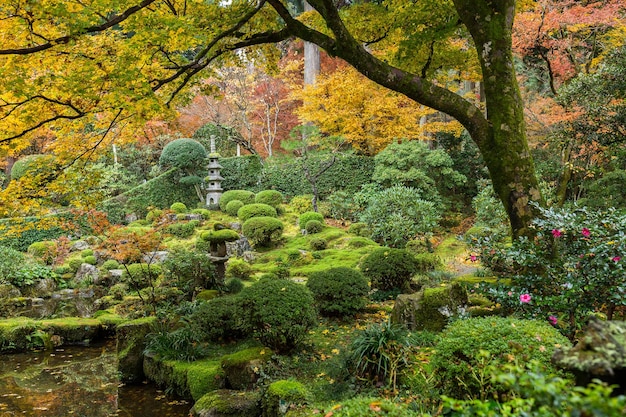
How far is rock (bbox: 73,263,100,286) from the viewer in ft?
37.9

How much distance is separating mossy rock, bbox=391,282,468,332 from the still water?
2.92 m

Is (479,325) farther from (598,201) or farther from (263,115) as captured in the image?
(263,115)

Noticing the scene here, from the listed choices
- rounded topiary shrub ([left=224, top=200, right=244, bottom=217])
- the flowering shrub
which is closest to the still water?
A: the flowering shrub

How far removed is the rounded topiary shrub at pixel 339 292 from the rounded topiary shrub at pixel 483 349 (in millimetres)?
3623

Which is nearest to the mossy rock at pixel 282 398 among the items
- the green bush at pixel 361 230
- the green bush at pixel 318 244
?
the green bush at pixel 318 244

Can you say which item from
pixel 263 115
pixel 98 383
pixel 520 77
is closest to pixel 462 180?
pixel 520 77

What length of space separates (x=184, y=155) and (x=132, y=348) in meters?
13.1

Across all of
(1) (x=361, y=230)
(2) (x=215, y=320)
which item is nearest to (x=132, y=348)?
(2) (x=215, y=320)

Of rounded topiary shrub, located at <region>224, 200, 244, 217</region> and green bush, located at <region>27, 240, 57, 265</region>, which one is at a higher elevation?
rounded topiary shrub, located at <region>224, 200, 244, 217</region>

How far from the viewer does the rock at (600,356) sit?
139cm

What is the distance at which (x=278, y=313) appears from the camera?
5.13 meters

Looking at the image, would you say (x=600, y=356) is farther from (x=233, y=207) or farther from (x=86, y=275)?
(x=233, y=207)

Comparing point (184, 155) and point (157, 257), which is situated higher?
point (184, 155)

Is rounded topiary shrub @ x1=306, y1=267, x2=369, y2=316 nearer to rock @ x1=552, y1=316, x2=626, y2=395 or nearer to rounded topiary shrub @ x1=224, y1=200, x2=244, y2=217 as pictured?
rock @ x1=552, y1=316, x2=626, y2=395
